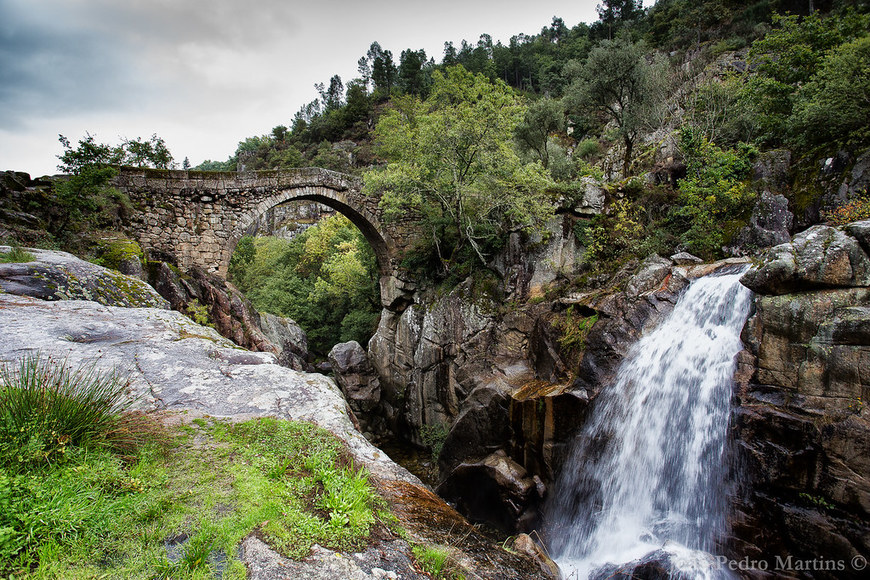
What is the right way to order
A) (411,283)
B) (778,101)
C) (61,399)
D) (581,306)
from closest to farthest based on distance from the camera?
(61,399)
(581,306)
(778,101)
(411,283)

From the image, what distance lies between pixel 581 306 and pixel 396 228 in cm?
942

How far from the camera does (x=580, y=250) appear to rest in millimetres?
11688

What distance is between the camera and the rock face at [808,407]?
472cm

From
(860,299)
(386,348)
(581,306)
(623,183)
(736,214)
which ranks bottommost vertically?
(386,348)

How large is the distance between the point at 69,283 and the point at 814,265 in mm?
10808

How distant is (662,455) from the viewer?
6418 millimetres

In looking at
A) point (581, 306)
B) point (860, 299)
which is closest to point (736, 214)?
point (581, 306)

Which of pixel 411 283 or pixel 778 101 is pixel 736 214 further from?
pixel 411 283

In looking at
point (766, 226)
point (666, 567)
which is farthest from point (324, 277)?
point (666, 567)

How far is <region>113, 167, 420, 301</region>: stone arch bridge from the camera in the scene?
38.1 ft

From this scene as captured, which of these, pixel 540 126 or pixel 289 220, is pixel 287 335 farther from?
pixel 289 220

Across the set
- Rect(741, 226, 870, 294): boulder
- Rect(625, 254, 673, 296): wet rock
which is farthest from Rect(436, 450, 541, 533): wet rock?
Rect(741, 226, 870, 294): boulder

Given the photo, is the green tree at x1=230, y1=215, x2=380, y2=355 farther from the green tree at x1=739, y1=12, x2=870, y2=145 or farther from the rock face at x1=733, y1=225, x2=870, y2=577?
the rock face at x1=733, y1=225, x2=870, y2=577

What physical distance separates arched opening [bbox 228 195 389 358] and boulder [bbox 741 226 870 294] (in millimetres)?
12923
